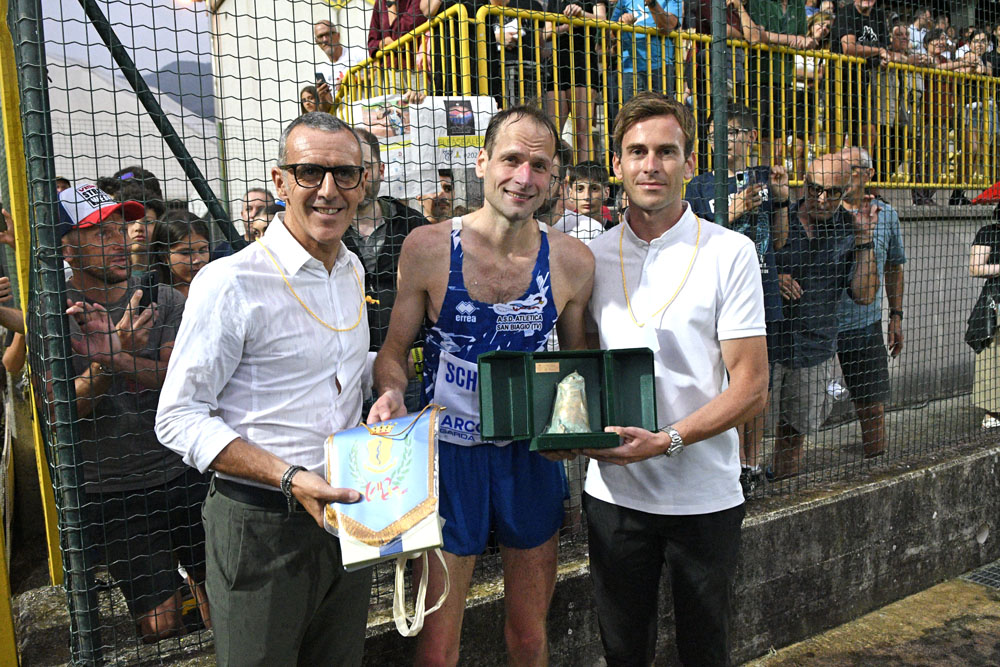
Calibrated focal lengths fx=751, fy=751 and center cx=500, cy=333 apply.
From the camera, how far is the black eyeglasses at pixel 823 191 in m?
4.26

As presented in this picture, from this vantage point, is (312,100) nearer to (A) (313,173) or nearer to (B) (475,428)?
(A) (313,173)

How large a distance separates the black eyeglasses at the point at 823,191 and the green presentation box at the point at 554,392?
2.51 m

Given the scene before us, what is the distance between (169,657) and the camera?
266 centimetres

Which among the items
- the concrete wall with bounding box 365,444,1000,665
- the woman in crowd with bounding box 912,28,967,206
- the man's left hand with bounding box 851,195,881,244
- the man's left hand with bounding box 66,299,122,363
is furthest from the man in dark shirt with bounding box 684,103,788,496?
the man's left hand with bounding box 66,299,122,363

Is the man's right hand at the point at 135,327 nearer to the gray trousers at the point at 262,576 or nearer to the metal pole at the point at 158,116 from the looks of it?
the metal pole at the point at 158,116

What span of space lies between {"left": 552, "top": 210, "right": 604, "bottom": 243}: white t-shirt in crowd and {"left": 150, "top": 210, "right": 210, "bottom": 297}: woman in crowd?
64.3 inches

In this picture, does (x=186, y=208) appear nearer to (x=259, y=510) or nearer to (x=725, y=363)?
(x=259, y=510)

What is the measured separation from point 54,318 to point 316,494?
1190 millimetres

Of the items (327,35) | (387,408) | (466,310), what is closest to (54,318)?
(387,408)

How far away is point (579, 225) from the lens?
3.84 metres

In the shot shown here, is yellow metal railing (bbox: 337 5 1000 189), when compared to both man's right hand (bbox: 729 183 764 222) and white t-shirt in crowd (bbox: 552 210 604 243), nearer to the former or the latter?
man's right hand (bbox: 729 183 764 222)

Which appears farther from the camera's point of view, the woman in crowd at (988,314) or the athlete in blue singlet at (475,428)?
the woman in crowd at (988,314)

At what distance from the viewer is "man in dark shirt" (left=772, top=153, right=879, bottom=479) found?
4168mm

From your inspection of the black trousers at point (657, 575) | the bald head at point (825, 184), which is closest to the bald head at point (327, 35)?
the black trousers at point (657, 575)
